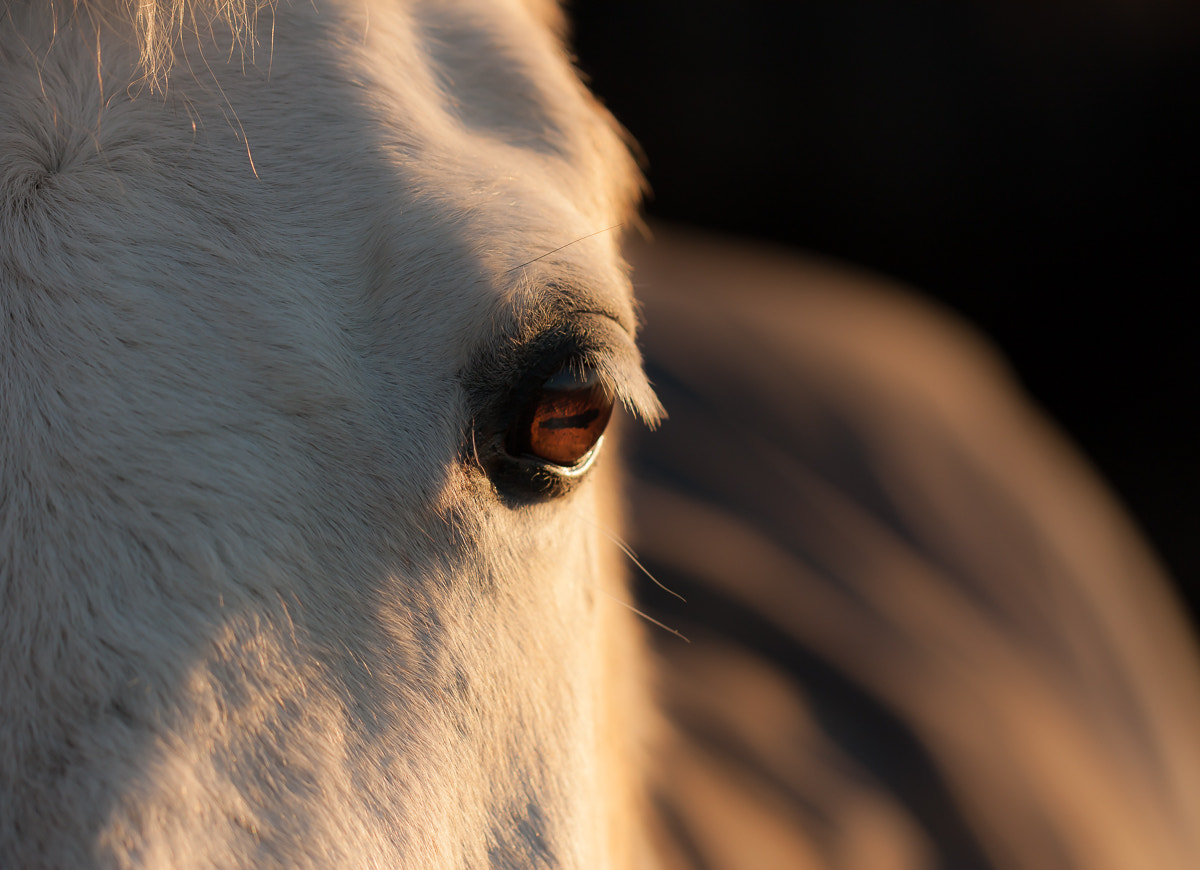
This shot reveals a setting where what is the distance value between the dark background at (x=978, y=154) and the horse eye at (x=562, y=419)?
2624mm

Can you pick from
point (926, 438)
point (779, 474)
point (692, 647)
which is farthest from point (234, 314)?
point (926, 438)

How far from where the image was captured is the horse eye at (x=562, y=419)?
0.45 metres

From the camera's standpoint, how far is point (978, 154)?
3.03m

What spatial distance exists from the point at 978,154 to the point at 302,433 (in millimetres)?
3157

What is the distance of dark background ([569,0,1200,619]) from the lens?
9.69ft

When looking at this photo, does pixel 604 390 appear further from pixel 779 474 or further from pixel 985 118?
pixel 985 118

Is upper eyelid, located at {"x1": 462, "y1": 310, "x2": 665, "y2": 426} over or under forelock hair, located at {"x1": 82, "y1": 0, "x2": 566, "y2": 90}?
under

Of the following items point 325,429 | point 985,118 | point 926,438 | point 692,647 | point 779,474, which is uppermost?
point 325,429

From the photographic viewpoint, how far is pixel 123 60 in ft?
1.30

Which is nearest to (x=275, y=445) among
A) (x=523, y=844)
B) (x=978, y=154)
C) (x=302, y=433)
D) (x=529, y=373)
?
(x=302, y=433)

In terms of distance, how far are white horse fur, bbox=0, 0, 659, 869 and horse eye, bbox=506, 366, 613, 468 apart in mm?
14

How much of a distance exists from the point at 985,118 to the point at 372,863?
10.7ft

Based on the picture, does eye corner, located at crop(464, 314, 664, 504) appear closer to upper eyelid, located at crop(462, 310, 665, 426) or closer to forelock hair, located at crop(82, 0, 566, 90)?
upper eyelid, located at crop(462, 310, 665, 426)

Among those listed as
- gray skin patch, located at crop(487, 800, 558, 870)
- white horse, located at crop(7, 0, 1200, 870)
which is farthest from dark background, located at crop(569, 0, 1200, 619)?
gray skin patch, located at crop(487, 800, 558, 870)
